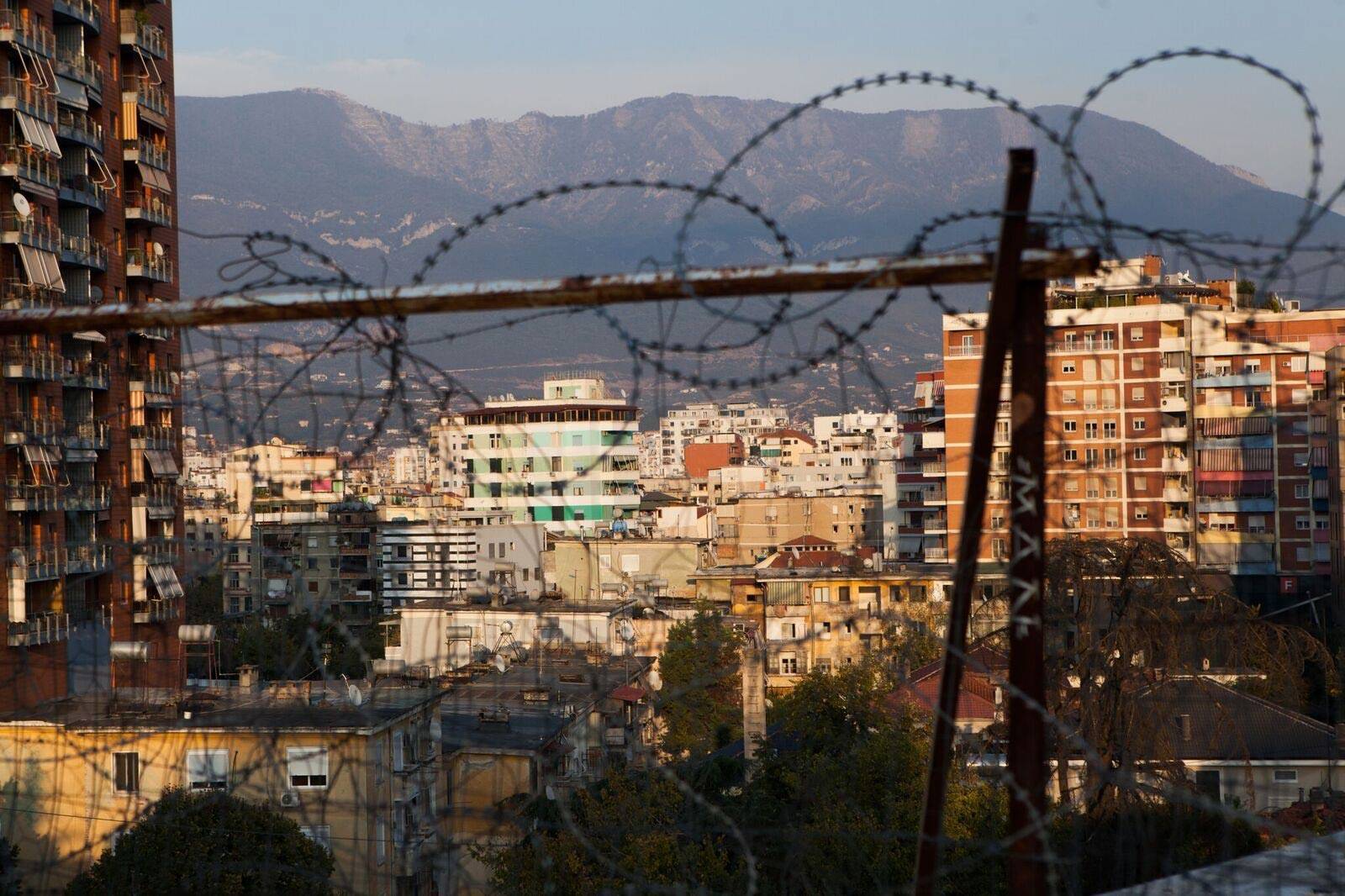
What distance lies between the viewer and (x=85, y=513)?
1619 cm

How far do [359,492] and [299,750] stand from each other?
0.90m

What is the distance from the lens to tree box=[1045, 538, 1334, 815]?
8.36m

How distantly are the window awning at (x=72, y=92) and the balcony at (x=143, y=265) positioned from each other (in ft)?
8.53

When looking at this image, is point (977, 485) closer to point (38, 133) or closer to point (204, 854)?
point (204, 854)

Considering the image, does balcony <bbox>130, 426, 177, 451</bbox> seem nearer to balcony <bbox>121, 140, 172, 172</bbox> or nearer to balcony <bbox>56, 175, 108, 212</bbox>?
balcony <bbox>56, 175, 108, 212</bbox>

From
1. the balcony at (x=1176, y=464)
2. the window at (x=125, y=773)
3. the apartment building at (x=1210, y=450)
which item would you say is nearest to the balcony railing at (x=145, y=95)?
the apartment building at (x=1210, y=450)

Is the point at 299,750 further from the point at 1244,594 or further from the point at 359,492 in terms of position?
the point at 1244,594

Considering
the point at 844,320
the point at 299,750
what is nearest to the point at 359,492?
the point at 299,750

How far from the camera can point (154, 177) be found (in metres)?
22.4

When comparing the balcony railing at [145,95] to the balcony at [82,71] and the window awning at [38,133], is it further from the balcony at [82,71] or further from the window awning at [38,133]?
the window awning at [38,133]

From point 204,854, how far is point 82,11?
17.6 meters

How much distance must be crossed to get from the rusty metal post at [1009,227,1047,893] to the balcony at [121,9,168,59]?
22.4 meters

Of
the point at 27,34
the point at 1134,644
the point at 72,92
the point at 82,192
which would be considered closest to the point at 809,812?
the point at 1134,644

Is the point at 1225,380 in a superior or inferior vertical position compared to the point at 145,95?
inferior
